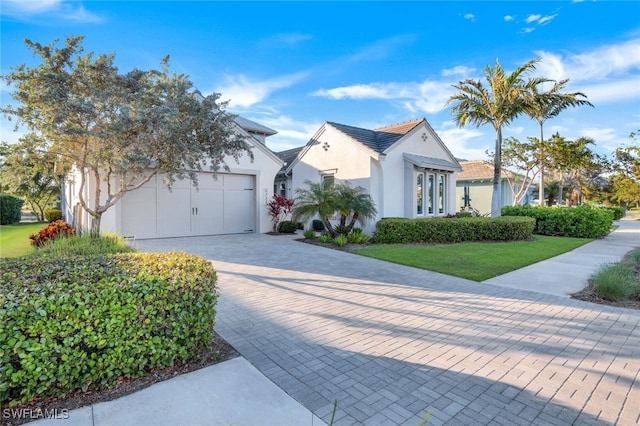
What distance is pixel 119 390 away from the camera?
287 centimetres

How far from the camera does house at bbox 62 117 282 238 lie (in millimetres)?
12875

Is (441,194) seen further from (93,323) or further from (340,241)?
(93,323)

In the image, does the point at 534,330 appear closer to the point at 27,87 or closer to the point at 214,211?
the point at 27,87

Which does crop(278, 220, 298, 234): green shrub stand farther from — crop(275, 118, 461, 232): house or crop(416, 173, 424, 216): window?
crop(416, 173, 424, 216): window

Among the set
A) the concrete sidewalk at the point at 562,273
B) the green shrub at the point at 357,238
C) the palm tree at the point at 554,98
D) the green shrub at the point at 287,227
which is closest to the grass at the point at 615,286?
the concrete sidewalk at the point at 562,273

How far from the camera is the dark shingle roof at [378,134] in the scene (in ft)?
48.8

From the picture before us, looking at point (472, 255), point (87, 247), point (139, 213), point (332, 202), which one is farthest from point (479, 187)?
point (87, 247)

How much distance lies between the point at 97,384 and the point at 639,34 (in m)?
16.2

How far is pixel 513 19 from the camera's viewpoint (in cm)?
1085

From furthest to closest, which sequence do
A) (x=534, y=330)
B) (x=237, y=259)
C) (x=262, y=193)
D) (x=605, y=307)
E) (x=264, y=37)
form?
(x=262, y=193) → (x=264, y=37) → (x=237, y=259) → (x=605, y=307) → (x=534, y=330)

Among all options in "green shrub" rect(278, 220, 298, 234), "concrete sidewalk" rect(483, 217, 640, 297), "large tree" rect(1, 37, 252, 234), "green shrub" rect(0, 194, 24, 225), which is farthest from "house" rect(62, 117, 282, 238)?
"concrete sidewalk" rect(483, 217, 640, 297)

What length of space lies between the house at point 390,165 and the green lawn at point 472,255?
11.5 ft

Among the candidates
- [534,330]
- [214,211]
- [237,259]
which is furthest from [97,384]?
[214,211]

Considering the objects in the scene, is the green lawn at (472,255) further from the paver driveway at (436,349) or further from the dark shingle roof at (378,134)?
the dark shingle roof at (378,134)
